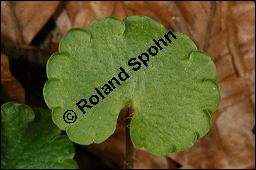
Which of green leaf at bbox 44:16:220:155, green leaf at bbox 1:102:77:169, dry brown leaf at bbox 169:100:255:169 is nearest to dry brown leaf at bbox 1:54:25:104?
green leaf at bbox 1:102:77:169

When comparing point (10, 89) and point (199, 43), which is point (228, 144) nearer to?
point (199, 43)

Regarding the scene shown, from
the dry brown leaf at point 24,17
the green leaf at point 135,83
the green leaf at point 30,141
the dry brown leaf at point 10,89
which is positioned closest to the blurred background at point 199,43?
the dry brown leaf at point 24,17

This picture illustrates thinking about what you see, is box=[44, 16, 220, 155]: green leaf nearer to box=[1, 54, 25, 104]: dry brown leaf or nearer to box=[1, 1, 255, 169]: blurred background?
box=[1, 54, 25, 104]: dry brown leaf

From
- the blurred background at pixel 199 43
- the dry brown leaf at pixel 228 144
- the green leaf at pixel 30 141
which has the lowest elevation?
the dry brown leaf at pixel 228 144

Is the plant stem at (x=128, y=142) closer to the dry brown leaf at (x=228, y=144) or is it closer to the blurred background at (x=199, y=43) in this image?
the blurred background at (x=199, y=43)

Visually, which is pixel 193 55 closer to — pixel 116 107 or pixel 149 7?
pixel 116 107

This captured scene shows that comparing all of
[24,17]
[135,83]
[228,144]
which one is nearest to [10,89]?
[24,17]

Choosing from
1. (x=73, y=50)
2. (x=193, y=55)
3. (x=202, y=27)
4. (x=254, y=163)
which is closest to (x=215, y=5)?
(x=202, y=27)
